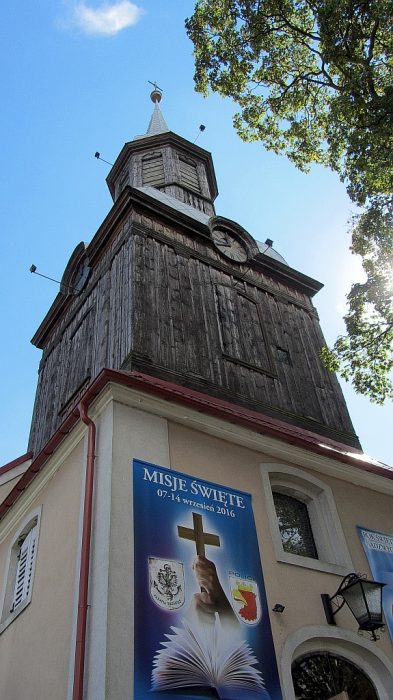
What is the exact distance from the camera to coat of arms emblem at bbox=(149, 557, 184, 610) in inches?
269

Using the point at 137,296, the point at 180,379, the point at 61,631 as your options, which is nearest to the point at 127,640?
the point at 61,631

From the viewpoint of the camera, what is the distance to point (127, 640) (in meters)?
6.32

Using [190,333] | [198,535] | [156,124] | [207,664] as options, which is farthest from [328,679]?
[156,124]

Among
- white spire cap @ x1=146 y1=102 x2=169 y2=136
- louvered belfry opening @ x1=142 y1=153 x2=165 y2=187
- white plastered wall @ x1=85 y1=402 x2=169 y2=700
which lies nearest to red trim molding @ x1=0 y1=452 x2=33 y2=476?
white plastered wall @ x1=85 y1=402 x2=169 y2=700

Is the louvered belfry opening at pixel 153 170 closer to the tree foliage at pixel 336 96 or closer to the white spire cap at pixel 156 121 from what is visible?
the white spire cap at pixel 156 121

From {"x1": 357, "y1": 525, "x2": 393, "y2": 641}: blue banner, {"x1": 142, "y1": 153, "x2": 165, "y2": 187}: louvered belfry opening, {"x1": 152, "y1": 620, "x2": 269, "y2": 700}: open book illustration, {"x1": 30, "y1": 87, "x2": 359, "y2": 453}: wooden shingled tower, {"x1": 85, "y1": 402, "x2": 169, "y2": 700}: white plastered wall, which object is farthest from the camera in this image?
{"x1": 142, "y1": 153, "x2": 165, "y2": 187}: louvered belfry opening

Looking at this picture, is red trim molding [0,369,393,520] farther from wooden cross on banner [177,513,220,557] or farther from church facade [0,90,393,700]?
wooden cross on banner [177,513,220,557]

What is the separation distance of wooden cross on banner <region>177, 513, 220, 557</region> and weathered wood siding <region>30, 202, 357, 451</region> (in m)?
4.14

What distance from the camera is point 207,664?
665 centimetres

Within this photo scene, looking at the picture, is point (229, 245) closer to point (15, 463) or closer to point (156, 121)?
point (15, 463)

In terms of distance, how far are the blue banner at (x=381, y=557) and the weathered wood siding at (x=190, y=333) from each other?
373 cm

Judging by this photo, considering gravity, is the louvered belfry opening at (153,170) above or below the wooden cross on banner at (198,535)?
above

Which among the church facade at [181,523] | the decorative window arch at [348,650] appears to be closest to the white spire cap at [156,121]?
the church facade at [181,523]

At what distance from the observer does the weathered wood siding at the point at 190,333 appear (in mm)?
12508
